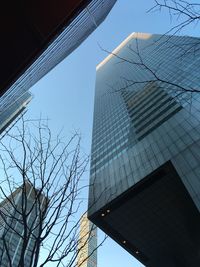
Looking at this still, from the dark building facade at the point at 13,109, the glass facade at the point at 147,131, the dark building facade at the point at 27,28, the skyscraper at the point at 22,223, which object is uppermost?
the glass facade at the point at 147,131

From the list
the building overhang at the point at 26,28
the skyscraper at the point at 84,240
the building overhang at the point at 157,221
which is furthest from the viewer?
the building overhang at the point at 157,221

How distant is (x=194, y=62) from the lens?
52.7 m

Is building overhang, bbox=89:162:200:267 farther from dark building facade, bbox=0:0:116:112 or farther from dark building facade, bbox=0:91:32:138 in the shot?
dark building facade, bbox=0:0:116:112

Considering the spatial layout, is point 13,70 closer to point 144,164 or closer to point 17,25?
point 17,25

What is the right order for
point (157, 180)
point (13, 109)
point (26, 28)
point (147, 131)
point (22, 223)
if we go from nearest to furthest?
point (26, 28) → point (22, 223) → point (13, 109) → point (157, 180) → point (147, 131)

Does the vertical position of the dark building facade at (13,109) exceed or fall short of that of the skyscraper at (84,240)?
it exceeds it

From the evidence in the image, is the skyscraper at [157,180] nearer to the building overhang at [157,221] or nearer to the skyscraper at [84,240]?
the building overhang at [157,221]

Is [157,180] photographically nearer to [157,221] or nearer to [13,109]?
[157,221]

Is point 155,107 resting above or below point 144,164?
above

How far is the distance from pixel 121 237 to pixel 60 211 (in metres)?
40.8

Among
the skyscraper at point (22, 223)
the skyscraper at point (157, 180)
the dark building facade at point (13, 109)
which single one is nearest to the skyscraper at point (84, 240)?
the skyscraper at point (22, 223)

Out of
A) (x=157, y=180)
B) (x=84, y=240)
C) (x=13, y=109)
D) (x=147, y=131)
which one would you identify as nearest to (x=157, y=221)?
(x=157, y=180)

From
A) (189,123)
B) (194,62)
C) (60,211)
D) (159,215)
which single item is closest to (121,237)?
(159,215)

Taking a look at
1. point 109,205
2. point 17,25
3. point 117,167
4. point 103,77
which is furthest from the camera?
point 103,77
